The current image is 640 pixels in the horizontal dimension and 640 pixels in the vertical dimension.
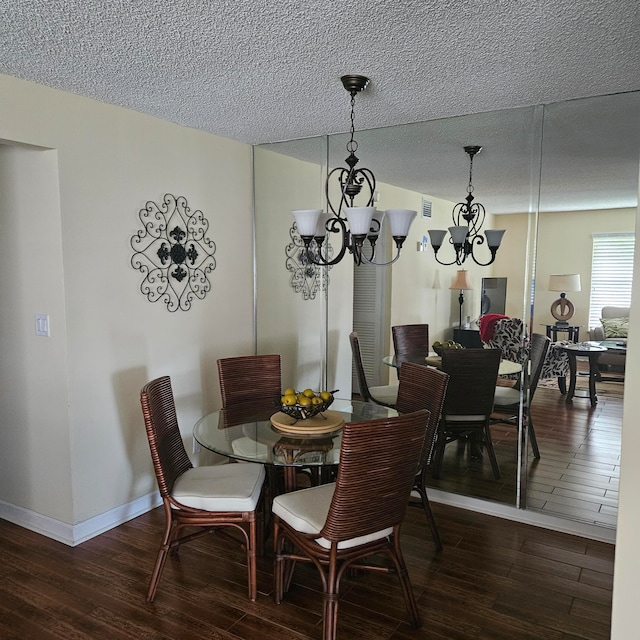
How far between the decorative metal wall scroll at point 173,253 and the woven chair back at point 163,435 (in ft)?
Result: 2.54

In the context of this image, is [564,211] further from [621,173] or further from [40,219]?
[40,219]

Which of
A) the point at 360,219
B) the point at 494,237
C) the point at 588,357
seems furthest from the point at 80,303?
the point at 588,357

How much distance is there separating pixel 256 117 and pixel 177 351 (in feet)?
4.96

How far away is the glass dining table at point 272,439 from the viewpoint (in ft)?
7.59

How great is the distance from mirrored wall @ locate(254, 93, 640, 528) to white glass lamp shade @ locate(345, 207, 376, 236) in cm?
100

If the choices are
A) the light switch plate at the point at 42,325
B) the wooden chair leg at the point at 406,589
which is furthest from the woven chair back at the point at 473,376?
the light switch plate at the point at 42,325

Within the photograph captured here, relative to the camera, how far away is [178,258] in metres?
3.44

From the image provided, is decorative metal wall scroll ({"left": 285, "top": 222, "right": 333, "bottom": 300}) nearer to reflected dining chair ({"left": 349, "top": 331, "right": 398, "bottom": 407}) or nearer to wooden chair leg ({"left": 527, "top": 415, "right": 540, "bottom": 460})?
reflected dining chair ({"left": 349, "top": 331, "right": 398, "bottom": 407})

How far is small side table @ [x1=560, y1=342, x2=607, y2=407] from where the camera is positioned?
9.83 ft

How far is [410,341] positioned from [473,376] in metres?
0.46

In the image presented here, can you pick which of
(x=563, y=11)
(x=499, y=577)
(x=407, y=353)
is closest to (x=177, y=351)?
(x=407, y=353)

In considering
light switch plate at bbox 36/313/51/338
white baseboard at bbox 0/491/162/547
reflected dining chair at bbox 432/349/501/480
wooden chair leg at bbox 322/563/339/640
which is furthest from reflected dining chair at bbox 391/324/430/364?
light switch plate at bbox 36/313/51/338

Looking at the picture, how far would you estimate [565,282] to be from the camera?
3000mm

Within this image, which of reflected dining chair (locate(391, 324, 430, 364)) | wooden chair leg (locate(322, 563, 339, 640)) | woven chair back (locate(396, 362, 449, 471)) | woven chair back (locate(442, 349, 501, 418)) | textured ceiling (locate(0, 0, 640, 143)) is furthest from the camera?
reflected dining chair (locate(391, 324, 430, 364))
